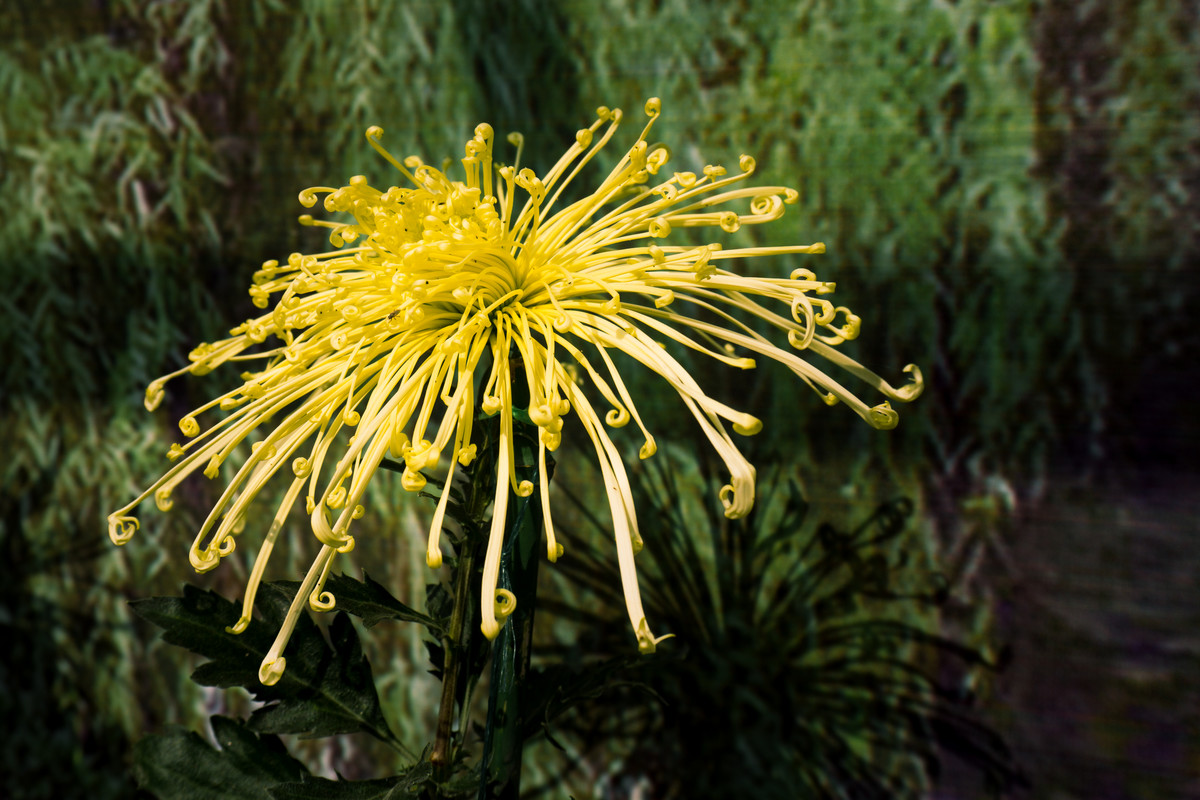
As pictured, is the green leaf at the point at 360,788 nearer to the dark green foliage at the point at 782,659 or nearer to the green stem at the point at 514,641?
the green stem at the point at 514,641

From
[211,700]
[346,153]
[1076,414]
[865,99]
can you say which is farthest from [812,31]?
[211,700]

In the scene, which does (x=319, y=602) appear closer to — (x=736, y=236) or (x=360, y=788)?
(x=360, y=788)

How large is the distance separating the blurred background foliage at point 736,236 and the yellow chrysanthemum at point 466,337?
0.31 m

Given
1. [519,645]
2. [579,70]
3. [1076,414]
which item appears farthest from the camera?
[579,70]

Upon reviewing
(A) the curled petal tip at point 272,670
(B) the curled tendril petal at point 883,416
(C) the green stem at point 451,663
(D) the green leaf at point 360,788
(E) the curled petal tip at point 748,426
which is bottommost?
(D) the green leaf at point 360,788

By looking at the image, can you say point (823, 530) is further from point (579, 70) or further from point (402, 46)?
point (402, 46)

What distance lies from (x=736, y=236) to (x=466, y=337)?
45 cm

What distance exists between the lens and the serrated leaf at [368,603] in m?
0.50

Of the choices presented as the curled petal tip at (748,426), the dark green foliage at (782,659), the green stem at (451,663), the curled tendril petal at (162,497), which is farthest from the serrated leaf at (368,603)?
the dark green foliage at (782,659)

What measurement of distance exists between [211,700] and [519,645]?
2.48 ft

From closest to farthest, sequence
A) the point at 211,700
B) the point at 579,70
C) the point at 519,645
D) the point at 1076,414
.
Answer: the point at 519,645
the point at 1076,414
the point at 579,70
the point at 211,700

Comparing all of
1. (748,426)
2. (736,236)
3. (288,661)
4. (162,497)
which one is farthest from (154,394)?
(736,236)

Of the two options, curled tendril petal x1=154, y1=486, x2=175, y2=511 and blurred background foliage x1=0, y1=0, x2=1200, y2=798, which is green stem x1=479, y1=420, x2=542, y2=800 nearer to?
curled tendril petal x1=154, y1=486, x2=175, y2=511

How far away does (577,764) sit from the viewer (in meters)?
0.90
